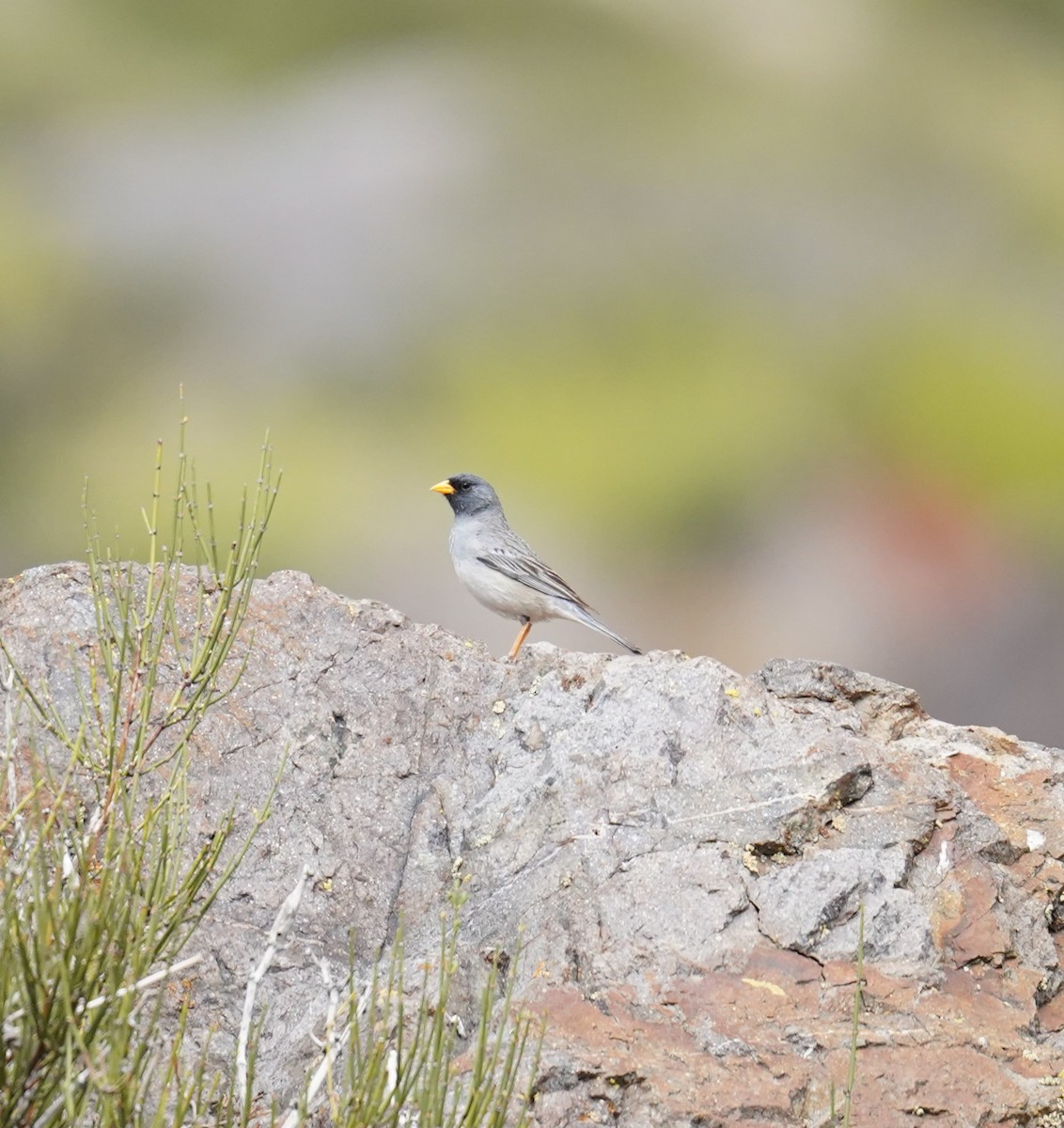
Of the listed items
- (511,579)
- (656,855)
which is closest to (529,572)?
(511,579)

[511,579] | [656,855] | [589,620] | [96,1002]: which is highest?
[511,579]

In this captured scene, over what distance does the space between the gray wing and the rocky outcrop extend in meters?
3.04

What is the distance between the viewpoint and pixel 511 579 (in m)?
9.83

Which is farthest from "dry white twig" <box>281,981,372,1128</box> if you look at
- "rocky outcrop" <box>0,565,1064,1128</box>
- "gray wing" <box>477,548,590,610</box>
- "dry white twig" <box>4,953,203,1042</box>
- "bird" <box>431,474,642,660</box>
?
"gray wing" <box>477,548,590,610</box>

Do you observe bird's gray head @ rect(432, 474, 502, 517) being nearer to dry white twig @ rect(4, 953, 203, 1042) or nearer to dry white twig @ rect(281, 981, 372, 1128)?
dry white twig @ rect(281, 981, 372, 1128)

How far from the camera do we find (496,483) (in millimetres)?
26859

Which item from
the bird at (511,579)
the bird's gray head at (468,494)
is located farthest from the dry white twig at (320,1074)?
the bird's gray head at (468,494)

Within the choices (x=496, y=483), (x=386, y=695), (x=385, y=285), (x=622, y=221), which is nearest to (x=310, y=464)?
(x=496, y=483)

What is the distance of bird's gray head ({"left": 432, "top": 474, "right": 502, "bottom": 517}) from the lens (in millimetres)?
10844

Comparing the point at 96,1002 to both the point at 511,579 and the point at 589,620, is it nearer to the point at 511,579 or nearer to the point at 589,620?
the point at 589,620

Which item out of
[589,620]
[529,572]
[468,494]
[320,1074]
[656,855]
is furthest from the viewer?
[468,494]

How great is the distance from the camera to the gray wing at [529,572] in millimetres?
9766

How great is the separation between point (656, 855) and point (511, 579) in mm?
4469

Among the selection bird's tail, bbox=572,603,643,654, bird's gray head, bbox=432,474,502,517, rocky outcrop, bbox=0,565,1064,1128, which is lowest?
rocky outcrop, bbox=0,565,1064,1128
